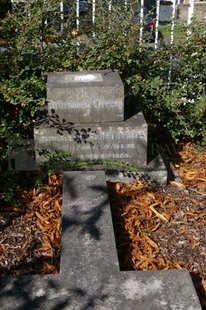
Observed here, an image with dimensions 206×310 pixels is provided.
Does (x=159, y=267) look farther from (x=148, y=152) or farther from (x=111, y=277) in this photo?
(x=148, y=152)

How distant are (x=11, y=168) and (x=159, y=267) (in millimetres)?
1834

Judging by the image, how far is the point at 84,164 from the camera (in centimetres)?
441

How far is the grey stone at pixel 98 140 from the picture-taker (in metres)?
4.34

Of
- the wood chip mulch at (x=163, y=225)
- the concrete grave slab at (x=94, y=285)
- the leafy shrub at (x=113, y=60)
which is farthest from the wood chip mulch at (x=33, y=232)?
the leafy shrub at (x=113, y=60)

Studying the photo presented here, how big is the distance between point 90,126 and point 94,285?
1.97 metres

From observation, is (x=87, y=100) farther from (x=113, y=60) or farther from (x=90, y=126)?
(x=113, y=60)

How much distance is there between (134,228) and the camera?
3.67 meters

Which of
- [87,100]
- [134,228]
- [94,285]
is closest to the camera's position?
[94,285]

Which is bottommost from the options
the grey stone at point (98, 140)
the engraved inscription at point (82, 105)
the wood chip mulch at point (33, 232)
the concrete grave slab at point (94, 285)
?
the wood chip mulch at point (33, 232)

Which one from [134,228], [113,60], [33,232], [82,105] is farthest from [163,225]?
[113,60]

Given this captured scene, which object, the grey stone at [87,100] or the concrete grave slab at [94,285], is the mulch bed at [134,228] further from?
the grey stone at [87,100]

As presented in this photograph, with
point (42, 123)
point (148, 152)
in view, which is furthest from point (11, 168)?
point (148, 152)

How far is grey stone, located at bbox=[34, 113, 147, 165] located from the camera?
434 cm

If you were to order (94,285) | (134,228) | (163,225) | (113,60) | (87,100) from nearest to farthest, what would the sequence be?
(94,285)
(134,228)
(163,225)
(87,100)
(113,60)
